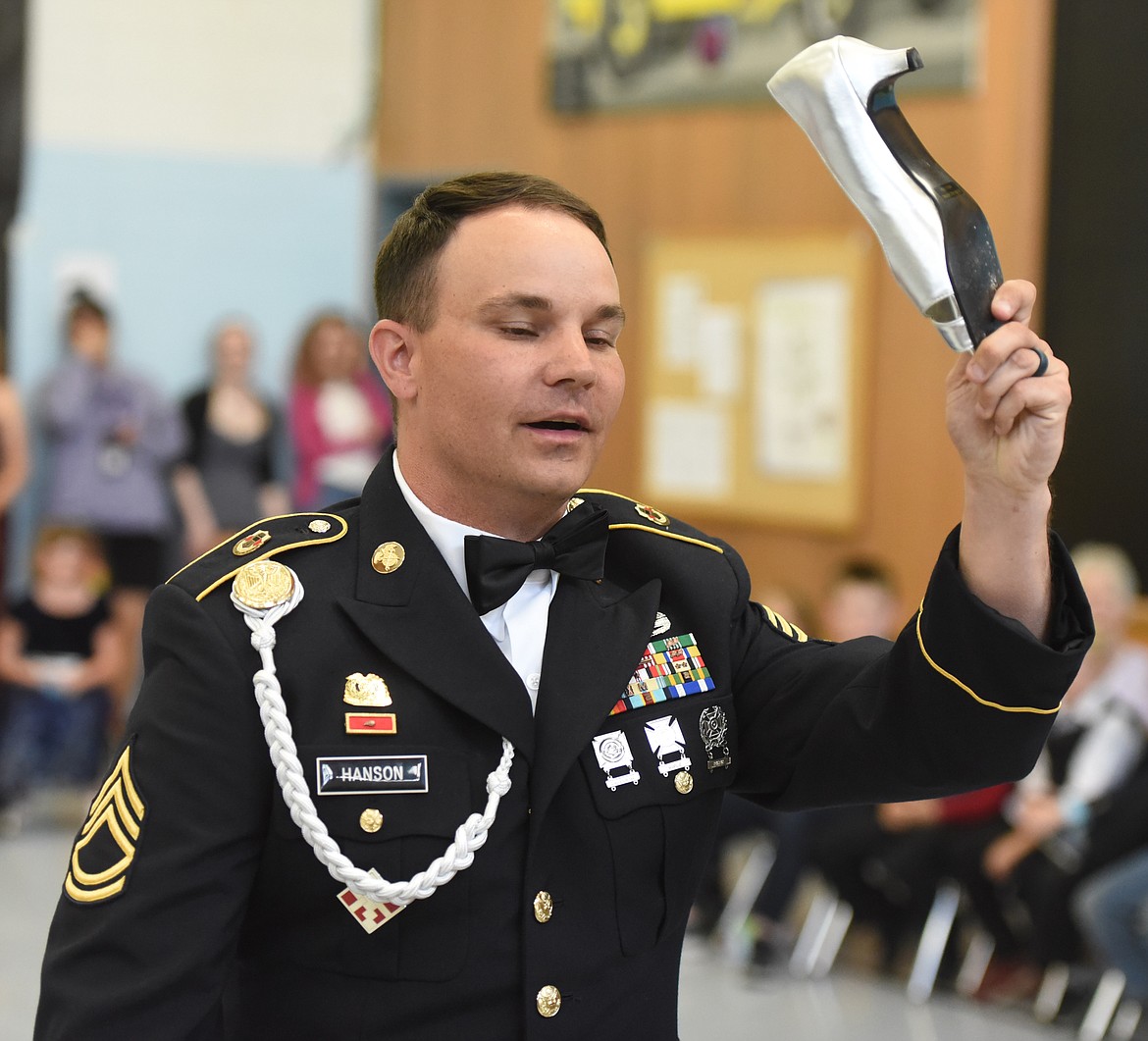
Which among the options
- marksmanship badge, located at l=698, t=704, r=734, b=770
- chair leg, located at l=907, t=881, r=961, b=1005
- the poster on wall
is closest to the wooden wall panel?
the poster on wall

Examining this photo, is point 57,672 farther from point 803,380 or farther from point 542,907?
point 542,907

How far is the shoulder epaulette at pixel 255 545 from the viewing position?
1753mm

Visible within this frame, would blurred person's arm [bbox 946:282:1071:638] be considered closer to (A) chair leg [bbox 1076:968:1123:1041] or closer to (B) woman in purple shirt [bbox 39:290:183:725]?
(A) chair leg [bbox 1076:968:1123:1041]

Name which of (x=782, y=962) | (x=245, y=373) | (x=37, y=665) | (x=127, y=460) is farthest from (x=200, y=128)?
(x=782, y=962)

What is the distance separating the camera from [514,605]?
73.6 inches

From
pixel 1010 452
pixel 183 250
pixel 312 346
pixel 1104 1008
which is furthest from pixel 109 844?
pixel 183 250

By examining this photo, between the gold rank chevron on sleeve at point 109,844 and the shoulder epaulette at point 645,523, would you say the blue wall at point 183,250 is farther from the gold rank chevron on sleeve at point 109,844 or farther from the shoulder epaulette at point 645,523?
the gold rank chevron on sleeve at point 109,844

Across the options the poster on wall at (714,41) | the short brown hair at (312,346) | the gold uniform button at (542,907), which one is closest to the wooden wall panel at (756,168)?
the poster on wall at (714,41)

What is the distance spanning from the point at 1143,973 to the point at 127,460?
5056 millimetres

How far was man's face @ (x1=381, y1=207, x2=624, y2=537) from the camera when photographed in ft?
5.65

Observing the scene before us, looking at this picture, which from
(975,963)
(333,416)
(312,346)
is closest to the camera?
(975,963)

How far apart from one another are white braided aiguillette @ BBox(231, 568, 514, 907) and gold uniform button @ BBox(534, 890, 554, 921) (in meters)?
0.08

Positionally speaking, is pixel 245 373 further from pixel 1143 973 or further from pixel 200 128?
pixel 1143 973

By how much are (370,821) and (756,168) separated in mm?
5619
